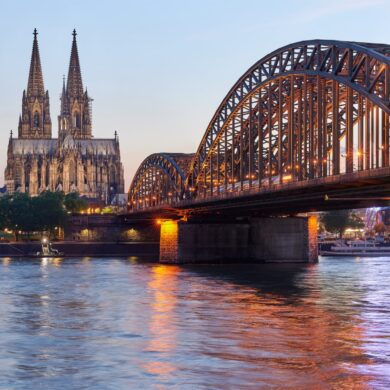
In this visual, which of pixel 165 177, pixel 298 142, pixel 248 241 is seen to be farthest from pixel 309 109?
pixel 165 177

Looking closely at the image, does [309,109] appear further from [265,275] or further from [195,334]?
[195,334]

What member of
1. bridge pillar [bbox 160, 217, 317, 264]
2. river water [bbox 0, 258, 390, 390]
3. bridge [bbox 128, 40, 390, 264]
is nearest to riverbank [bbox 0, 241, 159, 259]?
bridge [bbox 128, 40, 390, 264]

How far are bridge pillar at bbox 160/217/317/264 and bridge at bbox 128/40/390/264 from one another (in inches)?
37.5

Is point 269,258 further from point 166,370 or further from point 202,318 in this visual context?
point 166,370

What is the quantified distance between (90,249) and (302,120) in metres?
83.2

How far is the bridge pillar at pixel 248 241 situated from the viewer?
13236 centimetres

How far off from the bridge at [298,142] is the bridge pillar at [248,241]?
3.12 feet

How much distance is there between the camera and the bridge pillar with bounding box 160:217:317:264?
132363 millimetres

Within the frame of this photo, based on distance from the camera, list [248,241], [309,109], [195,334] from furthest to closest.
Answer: [248,241], [309,109], [195,334]

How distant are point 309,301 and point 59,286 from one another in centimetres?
2606

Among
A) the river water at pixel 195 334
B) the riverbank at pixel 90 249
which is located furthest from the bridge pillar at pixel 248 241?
the riverbank at pixel 90 249

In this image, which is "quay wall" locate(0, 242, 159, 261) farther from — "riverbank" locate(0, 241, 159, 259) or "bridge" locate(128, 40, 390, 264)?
"bridge" locate(128, 40, 390, 264)

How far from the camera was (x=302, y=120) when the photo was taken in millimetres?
109125

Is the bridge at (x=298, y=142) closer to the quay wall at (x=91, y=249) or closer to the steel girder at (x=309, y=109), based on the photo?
the steel girder at (x=309, y=109)
